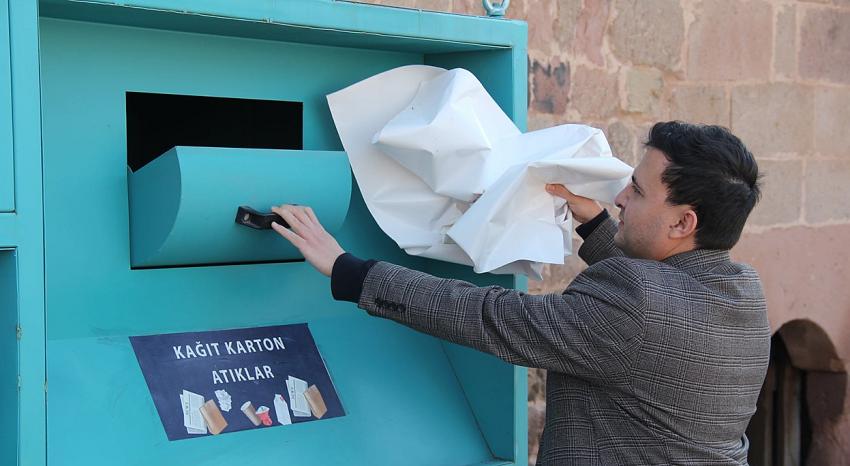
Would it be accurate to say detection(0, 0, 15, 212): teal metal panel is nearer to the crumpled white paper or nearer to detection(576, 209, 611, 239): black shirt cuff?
the crumpled white paper

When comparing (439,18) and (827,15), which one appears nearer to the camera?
(439,18)

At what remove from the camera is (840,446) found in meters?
4.43

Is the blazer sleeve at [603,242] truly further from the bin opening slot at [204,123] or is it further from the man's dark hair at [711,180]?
the bin opening slot at [204,123]

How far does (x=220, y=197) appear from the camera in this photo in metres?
1.81

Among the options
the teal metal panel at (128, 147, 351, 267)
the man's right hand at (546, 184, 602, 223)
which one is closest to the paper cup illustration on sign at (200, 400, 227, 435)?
the teal metal panel at (128, 147, 351, 267)

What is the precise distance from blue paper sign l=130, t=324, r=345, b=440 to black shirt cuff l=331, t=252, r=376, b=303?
22cm

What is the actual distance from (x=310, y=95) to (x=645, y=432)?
0.94 meters

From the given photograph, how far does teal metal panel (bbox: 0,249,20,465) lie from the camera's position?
60.2 inches

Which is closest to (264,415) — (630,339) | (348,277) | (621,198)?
(348,277)

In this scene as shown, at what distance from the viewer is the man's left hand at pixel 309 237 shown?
1881 mm

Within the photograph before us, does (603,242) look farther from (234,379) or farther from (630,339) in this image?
(234,379)

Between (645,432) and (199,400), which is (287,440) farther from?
(645,432)

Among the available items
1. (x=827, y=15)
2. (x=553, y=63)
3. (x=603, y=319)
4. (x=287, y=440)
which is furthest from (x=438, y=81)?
(x=827, y=15)

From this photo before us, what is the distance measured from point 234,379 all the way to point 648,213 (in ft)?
2.74
